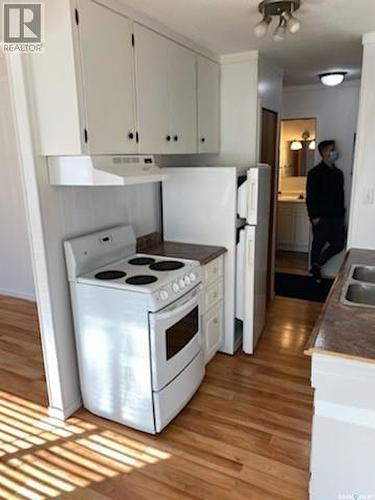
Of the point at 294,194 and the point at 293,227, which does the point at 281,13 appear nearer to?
the point at 293,227

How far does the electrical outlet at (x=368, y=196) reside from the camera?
2.84 m

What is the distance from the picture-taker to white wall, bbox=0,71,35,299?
3859mm

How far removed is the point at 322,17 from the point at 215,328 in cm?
221

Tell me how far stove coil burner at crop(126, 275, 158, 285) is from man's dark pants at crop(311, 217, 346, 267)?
128 inches

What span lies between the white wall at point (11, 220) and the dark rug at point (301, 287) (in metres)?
2.91

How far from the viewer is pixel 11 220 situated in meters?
4.14

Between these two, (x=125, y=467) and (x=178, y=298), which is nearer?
(x=125, y=467)

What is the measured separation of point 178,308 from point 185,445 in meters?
0.77

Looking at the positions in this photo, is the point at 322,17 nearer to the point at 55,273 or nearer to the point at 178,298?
the point at 178,298

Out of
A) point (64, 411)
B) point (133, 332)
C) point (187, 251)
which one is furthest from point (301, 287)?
point (64, 411)

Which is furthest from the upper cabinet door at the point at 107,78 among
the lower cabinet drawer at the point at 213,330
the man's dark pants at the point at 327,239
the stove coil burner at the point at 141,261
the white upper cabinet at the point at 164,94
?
the man's dark pants at the point at 327,239

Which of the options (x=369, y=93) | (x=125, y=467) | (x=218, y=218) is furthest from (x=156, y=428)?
(x=369, y=93)

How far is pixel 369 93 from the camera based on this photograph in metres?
2.74

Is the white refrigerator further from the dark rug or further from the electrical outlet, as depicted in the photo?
the dark rug
